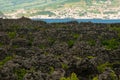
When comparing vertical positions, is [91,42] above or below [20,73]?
below

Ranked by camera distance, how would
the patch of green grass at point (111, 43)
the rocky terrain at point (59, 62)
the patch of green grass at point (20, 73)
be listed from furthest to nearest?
the patch of green grass at point (111, 43)
the patch of green grass at point (20, 73)
the rocky terrain at point (59, 62)

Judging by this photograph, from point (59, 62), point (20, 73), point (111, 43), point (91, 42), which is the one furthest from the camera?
point (91, 42)

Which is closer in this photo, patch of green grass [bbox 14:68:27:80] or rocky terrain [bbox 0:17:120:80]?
rocky terrain [bbox 0:17:120:80]

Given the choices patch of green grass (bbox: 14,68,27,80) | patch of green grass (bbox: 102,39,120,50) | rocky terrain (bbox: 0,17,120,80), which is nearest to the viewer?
rocky terrain (bbox: 0,17,120,80)

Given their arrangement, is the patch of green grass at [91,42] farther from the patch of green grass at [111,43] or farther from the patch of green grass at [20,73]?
the patch of green grass at [20,73]

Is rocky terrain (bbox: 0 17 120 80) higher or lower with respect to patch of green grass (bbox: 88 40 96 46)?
higher

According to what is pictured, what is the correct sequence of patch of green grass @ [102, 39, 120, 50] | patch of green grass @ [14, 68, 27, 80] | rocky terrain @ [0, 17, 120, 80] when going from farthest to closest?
1. patch of green grass @ [102, 39, 120, 50]
2. patch of green grass @ [14, 68, 27, 80]
3. rocky terrain @ [0, 17, 120, 80]

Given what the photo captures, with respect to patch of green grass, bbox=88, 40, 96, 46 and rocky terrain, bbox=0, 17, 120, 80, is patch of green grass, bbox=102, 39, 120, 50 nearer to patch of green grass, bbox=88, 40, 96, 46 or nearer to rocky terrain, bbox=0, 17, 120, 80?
rocky terrain, bbox=0, 17, 120, 80

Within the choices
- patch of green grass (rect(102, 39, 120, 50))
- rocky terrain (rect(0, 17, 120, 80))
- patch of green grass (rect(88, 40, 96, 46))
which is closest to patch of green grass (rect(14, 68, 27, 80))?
rocky terrain (rect(0, 17, 120, 80))

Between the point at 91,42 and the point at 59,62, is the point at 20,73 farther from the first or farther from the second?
the point at 91,42

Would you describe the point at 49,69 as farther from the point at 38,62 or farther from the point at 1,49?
the point at 1,49

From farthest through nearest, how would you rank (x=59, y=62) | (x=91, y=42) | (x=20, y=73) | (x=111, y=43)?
1. (x=91, y=42)
2. (x=111, y=43)
3. (x=59, y=62)
4. (x=20, y=73)

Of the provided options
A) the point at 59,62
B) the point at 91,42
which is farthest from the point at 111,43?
the point at 59,62

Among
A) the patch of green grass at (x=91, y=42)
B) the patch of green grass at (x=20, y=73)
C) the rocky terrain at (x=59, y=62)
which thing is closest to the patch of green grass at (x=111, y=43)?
the rocky terrain at (x=59, y=62)
